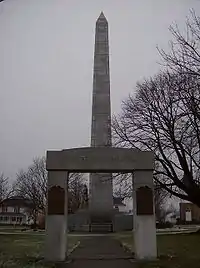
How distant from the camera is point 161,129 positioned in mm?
21469

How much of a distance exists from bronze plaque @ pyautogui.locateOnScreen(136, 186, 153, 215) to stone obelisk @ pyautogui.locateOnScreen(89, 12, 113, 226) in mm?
17187

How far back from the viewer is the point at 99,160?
1330 cm

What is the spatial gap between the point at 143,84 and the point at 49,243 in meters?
12.5

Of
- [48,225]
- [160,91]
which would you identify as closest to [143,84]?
[160,91]

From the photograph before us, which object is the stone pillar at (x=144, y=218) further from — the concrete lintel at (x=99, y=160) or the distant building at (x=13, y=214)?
the distant building at (x=13, y=214)

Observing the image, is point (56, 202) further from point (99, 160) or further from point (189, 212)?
point (189, 212)

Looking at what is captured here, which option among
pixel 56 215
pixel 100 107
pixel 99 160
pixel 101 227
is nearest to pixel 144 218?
pixel 99 160

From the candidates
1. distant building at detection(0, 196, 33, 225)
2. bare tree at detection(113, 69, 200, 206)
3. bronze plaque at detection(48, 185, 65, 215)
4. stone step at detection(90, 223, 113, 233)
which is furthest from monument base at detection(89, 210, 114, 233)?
distant building at detection(0, 196, 33, 225)

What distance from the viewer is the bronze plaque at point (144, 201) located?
13.1 m

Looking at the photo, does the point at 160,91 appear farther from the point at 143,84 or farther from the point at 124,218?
the point at 124,218

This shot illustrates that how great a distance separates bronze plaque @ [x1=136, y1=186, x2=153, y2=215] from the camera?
13.1 metres

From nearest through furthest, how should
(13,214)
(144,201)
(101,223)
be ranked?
1. (144,201)
2. (101,223)
3. (13,214)

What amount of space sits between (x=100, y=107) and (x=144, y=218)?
18.7m

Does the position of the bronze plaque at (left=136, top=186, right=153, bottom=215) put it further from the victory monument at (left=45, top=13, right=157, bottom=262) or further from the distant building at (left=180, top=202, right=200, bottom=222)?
the distant building at (left=180, top=202, right=200, bottom=222)
